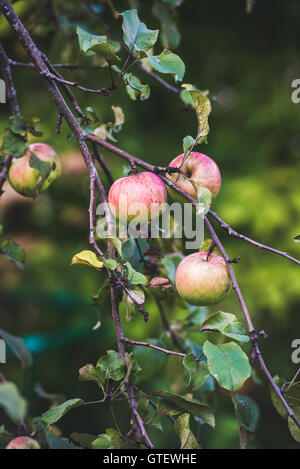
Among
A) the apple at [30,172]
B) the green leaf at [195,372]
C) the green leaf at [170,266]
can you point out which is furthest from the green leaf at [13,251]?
the green leaf at [195,372]

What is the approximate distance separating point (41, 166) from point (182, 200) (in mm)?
192

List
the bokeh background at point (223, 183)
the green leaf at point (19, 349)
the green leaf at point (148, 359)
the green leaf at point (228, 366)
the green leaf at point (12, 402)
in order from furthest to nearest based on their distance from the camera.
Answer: the bokeh background at point (223, 183) < the green leaf at point (148, 359) < the green leaf at point (19, 349) < the green leaf at point (228, 366) < the green leaf at point (12, 402)

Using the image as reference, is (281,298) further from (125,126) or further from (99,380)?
(99,380)

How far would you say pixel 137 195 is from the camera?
543 millimetres

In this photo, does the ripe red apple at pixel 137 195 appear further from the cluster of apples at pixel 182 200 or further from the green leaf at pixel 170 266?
the green leaf at pixel 170 266

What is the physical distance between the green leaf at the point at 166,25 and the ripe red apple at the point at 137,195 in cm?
37

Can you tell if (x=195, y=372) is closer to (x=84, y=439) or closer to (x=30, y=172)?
(x=84, y=439)

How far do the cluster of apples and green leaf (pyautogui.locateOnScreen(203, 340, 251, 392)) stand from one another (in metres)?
0.08

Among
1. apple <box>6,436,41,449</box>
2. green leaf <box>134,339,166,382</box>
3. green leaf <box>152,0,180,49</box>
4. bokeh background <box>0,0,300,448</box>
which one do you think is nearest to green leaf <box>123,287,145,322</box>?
apple <box>6,436,41,449</box>

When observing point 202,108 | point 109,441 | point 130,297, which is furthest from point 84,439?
point 202,108

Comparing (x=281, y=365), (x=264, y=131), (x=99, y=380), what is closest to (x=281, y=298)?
(x=281, y=365)

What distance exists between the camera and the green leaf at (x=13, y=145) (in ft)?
2.05

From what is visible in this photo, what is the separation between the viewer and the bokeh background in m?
1.78
